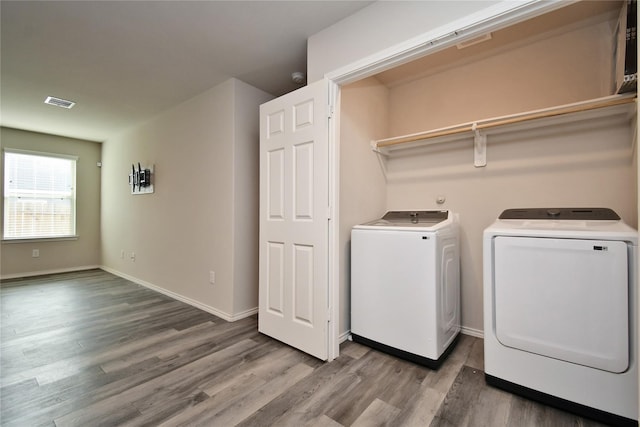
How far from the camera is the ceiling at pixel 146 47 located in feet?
6.22

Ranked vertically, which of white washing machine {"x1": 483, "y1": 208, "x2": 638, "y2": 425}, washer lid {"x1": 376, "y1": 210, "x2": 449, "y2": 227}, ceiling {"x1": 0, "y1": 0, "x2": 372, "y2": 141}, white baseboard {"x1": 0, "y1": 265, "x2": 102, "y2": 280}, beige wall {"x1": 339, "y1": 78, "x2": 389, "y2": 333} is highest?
ceiling {"x1": 0, "y1": 0, "x2": 372, "y2": 141}

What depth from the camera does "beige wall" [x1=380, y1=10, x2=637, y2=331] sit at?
1.90m

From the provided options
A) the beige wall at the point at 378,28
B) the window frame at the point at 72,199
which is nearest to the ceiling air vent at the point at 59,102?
the window frame at the point at 72,199

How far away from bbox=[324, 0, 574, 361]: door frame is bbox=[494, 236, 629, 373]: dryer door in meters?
1.01

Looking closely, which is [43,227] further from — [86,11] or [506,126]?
[506,126]

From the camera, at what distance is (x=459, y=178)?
2453 millimetres

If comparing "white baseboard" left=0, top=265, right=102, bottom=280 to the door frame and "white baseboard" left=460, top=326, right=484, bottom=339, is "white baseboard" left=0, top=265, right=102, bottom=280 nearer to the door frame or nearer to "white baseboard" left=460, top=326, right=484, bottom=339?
the door frame

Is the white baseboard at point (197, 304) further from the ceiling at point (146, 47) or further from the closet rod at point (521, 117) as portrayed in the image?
the ceiling at point (146, 47)

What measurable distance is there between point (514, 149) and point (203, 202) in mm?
2994

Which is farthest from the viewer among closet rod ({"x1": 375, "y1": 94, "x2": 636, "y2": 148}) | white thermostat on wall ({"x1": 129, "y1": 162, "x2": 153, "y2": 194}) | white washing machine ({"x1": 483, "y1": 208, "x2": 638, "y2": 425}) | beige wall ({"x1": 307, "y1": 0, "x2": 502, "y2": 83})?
white thermostat on wall ({"x1": 129, "y1": 162, "x2": 153, "y2": 194})

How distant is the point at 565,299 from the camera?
4.82 feet

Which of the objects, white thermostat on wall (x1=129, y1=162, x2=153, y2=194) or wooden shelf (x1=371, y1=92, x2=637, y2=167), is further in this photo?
white thermostat on wall (x1=129, y1=162, x2=153, y2=194)

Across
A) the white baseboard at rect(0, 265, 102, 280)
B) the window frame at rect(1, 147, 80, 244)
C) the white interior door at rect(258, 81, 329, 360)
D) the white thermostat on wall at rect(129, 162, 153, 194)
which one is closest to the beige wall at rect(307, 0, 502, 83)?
the white interior door at rect(258, 81, 329, 360)

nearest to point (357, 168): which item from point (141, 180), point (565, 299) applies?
point (565, 299)
